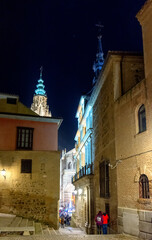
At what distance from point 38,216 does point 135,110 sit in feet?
31.3

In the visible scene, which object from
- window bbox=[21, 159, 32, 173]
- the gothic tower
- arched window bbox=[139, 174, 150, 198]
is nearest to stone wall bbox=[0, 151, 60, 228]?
window bbox=[21, 159, 32, 173]

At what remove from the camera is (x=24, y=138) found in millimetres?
18672

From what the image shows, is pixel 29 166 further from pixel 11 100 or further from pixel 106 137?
pixel 11 100

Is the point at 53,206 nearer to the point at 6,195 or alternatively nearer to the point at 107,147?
the point at 6,195

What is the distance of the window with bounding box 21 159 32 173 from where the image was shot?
17.1 metres

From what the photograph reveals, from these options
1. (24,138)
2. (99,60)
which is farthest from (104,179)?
(99,60)

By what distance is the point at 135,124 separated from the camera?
11688 millimetres

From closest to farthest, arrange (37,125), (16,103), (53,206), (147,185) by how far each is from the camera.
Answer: (147,185) < (53,206) < (37,125) < (16,103)

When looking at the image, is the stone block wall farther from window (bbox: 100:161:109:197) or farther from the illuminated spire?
the illuminated spire

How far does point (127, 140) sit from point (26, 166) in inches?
311

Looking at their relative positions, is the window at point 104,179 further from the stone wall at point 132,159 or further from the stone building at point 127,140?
the stone wall at point 132,159

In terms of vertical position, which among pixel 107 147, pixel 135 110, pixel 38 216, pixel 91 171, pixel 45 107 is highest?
pixel 45 107

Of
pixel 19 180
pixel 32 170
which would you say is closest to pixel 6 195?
pixel 19 180

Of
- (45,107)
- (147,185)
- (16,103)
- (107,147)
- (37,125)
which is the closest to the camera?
(147,185)
